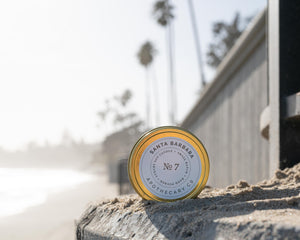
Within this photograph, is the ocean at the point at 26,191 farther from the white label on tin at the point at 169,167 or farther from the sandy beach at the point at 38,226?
the white label on tin at the point at 169,167

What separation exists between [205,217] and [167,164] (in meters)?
0.31

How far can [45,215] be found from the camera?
1434 centimetres

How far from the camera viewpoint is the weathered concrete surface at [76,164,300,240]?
3.12 ft

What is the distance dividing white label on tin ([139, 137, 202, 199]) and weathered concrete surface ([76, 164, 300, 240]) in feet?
0.21

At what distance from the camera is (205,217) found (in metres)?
1.09

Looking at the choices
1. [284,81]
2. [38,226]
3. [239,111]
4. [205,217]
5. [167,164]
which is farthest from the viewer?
[38,226]

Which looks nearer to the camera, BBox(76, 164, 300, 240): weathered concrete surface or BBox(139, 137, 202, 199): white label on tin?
BBox(76, 164, 300, 240): weathered concrete surface

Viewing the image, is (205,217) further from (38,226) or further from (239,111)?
(38,226)

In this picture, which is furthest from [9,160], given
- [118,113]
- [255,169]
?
[255,169]

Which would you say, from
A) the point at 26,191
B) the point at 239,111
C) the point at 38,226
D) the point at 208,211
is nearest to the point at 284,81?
the point at 208,211

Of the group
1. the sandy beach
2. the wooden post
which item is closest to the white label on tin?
the wooden post

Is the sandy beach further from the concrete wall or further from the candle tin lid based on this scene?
the candle tin lid

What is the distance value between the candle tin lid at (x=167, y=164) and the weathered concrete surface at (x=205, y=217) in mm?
58

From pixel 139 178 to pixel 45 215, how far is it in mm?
14061
